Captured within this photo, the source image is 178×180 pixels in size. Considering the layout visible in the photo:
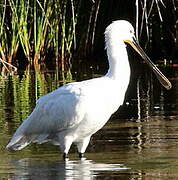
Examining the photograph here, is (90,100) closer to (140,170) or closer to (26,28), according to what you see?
(140,170)

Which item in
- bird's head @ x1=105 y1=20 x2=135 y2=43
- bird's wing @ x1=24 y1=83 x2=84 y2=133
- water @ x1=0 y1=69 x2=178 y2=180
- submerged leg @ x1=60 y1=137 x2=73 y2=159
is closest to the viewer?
water @ x1=0 y1=69 x2=178 y2=180

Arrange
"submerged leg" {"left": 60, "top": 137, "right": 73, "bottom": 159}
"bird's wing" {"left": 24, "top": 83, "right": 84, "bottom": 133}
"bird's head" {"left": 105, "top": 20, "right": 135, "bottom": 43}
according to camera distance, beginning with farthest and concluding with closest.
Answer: "bird's head" {"left": 105, "top": 20, "right": 135, "bottom": 43}, "submerged leg" {"left": 60, "top": 137, "right": 73, "bottom": 159}, "bird's wing" {"left": 24, "top": 83, "right": 84, "bottom": 133}

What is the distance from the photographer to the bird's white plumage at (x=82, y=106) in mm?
8609

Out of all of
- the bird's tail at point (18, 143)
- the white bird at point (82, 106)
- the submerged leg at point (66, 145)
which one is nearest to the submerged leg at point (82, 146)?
the white bird at point (82, 106)

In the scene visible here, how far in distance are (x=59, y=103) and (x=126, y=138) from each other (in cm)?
128

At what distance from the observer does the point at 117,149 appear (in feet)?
30.1

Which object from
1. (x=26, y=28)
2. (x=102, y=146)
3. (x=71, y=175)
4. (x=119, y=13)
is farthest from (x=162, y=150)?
(x=119, y=13)

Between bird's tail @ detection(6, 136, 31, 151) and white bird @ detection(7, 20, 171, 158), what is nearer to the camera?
white bird @ detection(7, 20, 171, 158)

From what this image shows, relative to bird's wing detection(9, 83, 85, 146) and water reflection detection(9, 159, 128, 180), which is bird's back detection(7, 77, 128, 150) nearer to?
bird's wing detection(9, 83, 85, 146)

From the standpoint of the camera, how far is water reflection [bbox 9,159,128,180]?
7754 mm

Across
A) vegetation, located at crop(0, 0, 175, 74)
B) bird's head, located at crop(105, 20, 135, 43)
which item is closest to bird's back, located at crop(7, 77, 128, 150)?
bird's head, located at crop(105, 20, 135, 43)

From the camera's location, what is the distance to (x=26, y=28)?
19.5 meters

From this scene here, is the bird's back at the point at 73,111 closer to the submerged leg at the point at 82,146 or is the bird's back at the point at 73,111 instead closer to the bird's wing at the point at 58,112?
the bird's wing at the point at 58,112

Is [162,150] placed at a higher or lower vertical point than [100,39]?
lower
